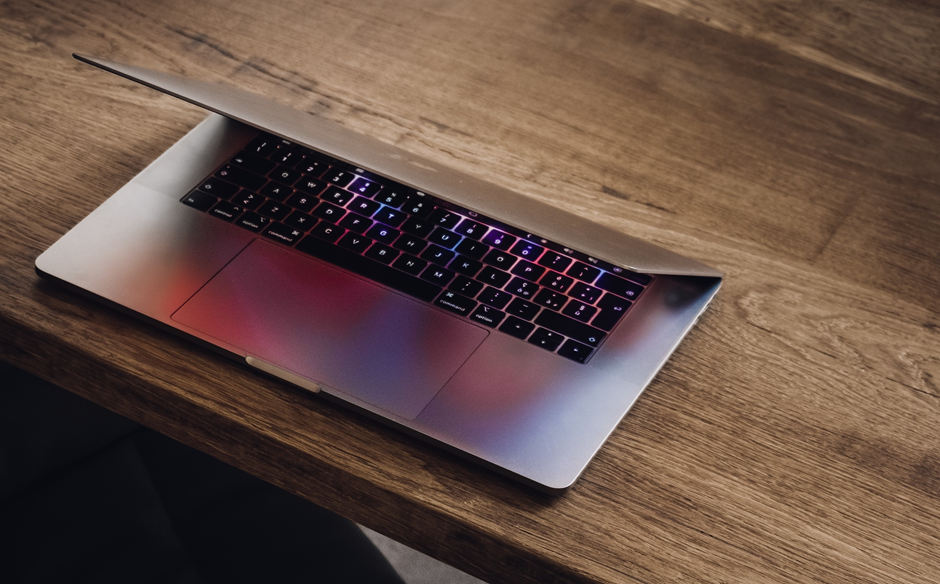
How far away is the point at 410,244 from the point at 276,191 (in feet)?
0.42

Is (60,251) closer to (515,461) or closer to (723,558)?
(515,461)

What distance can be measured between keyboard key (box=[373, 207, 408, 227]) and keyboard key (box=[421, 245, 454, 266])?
4 cm

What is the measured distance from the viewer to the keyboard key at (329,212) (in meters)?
0.71

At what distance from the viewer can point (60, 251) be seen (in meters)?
0.67

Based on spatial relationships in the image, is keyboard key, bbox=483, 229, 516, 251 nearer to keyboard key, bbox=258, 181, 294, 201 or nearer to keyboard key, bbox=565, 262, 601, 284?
keyboard key, bbox=565, 262, 601, 284

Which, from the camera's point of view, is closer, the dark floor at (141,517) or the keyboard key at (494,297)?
the keyboard key at (494,297)

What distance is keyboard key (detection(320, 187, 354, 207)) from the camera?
73 centimetres

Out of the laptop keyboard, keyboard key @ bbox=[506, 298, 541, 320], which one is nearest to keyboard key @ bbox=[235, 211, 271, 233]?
the laptop keyboard

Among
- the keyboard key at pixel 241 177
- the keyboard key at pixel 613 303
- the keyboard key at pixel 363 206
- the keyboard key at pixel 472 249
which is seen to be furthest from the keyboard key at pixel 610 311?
the keyboard key at pixel 241 177

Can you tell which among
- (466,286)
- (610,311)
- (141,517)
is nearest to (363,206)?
(466,286)

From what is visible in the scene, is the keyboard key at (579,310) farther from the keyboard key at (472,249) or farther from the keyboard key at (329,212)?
the keyboard key at (329,212)

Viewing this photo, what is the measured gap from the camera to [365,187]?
737 millimetres

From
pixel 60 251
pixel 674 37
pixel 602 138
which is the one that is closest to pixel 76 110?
pixel 60 251

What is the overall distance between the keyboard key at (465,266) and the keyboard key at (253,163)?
0.19m
